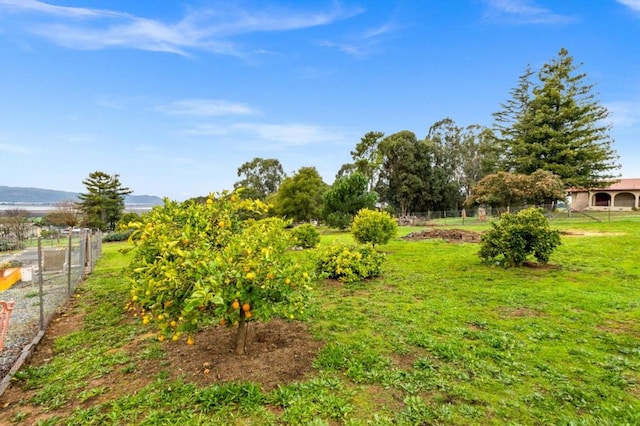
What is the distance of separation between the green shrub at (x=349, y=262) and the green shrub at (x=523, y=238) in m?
2.86

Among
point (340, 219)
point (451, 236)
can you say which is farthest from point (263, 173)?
point (451, 236)

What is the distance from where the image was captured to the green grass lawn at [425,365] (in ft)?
8.11

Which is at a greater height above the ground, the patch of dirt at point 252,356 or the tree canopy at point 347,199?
the tree canopy at point 347,199

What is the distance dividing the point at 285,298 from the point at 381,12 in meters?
11.7

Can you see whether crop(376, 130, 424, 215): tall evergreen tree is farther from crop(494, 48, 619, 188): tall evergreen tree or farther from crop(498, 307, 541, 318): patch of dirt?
crop(498, 307, 541, 318): patch of dirt

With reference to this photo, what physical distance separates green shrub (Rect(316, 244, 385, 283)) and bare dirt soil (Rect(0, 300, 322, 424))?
3130mm

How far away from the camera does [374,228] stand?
34.2 feet

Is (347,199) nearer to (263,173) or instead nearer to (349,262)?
(349,262)

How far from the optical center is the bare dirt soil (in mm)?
2839

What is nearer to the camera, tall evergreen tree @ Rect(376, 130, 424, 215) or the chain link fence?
the chain link fence

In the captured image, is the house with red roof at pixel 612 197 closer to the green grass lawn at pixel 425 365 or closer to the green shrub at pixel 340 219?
the green shrub at pixel 340 219

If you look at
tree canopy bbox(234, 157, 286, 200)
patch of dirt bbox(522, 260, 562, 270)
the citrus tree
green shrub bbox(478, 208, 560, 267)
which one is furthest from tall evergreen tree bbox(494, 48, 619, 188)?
tree canopy bbox(234, 157, 286, 200)

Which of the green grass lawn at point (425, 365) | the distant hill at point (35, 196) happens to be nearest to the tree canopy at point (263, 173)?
the green grass lawn at point (425, 365)

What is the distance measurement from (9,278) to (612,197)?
4459cm
